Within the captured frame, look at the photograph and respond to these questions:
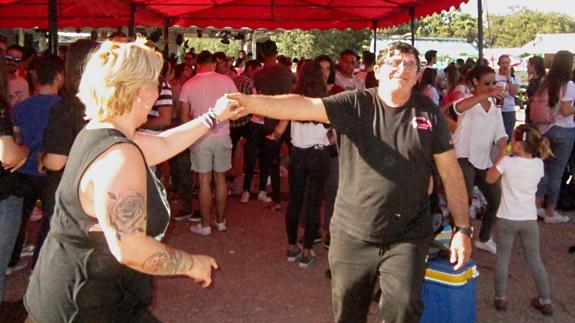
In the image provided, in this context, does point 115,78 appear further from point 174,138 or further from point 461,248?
point 461,248

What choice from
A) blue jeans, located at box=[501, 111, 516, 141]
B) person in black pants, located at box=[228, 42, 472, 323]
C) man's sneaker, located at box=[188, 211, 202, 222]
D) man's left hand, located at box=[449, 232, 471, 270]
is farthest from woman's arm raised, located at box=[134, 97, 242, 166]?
blue jeans, located at box=[501, 111, 516, 141]

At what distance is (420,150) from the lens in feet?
10.9

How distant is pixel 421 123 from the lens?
3344 mm

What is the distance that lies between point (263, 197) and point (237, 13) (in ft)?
19.2

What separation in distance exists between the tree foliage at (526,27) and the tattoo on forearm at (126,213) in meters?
104

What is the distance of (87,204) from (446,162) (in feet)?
6.76

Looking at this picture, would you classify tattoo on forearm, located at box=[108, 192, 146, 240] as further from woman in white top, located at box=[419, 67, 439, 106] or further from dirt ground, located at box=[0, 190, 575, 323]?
woman in white top, located at box=[419, 67, 439, 106]

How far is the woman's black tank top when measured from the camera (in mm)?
2217

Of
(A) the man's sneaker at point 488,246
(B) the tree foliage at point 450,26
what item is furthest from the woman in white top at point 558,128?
(B) the tree foliage at point 450,26

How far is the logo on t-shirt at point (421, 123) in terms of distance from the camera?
10.9 ft

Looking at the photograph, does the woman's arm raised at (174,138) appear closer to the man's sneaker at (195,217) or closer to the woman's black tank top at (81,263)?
the woman's black tank top at (81,263)

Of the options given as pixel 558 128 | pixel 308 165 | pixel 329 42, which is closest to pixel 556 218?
pixel 558 128

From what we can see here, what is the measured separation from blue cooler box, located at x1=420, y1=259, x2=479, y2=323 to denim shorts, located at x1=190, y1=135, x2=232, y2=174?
3.16 metres

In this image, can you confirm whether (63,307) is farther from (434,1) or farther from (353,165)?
(434,1)
